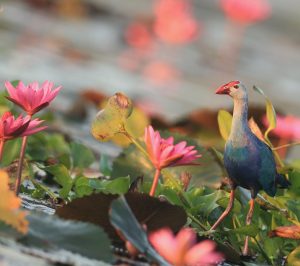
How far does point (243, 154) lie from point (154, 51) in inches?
328

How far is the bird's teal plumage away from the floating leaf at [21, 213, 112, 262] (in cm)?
42

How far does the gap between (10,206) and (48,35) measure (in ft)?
25.9

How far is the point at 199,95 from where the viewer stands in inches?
313

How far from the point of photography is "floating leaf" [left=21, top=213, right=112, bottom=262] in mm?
2041

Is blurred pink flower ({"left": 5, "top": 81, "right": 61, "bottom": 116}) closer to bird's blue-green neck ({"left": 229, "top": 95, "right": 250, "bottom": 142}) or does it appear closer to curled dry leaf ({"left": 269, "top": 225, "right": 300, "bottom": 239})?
bird's blue-green neck ({"left": 229, "top": 95, "right": 250, "bottom": 142})

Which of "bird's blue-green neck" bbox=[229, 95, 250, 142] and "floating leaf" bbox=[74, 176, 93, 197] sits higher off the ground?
"bird's blue-green neck" bbox=[229, 95, 250, 142]

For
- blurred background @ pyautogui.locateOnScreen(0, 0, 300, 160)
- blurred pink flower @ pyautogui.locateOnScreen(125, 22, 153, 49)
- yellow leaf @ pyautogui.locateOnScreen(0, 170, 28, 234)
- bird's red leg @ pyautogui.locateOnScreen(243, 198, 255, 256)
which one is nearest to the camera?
yellow leaf @ pyautogui.locateOnScreen(0, 170, 28, 234)

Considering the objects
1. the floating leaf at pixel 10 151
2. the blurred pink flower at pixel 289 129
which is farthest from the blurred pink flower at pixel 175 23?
the floating leaf at pixel 10 151

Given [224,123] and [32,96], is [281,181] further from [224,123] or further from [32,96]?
[32,96]

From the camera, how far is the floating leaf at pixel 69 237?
6.70 feet

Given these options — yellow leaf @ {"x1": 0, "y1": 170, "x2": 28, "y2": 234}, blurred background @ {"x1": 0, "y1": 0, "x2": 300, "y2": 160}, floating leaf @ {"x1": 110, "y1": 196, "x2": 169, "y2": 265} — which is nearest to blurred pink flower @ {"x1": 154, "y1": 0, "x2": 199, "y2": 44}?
blurred background @ {"x1": 0, "y1": 0, "x2": 300, "y2": 160}

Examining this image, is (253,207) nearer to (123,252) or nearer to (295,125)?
(123,252)

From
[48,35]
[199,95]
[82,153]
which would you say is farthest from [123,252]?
[48,35]

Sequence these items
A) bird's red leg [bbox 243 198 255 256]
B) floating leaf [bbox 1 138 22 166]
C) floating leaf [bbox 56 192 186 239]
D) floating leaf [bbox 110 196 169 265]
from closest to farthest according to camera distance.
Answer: floating leaf [bbox 110 196 169 265], floating leaf [bbox 56 192 186 239], bird's red leg [bbox 243 198 255 256], floating leaf [bbox 1 138 22 166]
